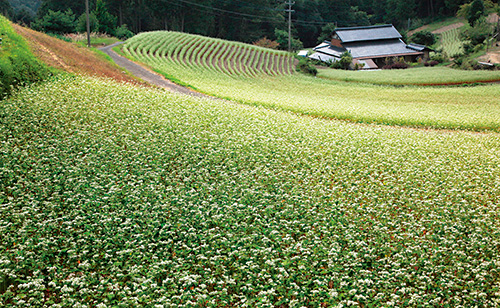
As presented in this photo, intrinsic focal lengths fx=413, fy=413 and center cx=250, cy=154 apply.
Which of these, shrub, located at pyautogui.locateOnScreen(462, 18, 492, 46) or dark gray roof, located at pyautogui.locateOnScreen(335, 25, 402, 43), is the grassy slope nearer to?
shrub, located at pyautogui.locateOnScreen(462, 18, 492, 46)

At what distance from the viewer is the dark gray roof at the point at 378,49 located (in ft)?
226

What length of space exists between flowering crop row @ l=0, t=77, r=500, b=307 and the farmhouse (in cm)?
5255

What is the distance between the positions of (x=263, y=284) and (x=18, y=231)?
555 centimetres

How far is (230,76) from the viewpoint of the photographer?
45875mm

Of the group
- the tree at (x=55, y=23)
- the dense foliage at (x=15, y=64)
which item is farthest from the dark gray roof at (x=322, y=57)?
the dense foliage at (x=15, y=64)

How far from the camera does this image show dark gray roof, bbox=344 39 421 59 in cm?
6888

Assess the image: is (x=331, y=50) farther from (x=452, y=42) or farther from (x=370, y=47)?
(x=452, y=42)

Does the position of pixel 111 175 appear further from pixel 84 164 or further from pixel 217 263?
pixel 217 263

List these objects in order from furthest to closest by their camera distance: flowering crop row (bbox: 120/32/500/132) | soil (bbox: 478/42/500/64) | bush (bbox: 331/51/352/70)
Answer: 1. bush (bbox: 331/51/352/70)
2. soil (bbox: 478/42/500/64)
3. flowering crop row (bbox: 120/32/500/132)

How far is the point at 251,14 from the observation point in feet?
299

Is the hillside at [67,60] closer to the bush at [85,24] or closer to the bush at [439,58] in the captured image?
the bush at [85,24]

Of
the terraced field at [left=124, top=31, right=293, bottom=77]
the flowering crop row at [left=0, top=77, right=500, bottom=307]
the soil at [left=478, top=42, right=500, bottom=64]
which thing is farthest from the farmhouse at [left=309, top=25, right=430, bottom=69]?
the flowering crop row at [left=0, top=77, right=500, bottom=307]

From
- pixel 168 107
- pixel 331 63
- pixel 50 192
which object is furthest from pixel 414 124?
pixel 331 63

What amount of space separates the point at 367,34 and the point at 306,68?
25881 mm
